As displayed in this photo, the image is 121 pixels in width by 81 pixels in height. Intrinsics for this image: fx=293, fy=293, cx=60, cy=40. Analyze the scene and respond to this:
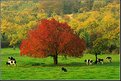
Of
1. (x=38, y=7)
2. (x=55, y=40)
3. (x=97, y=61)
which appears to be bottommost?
(x=97, y=61)

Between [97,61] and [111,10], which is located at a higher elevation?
[111,10]

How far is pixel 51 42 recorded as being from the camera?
24406 mm

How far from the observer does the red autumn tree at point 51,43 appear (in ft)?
80.2

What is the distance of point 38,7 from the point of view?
71375 millimetres

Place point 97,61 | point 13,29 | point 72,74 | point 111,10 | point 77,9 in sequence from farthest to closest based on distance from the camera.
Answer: point 77,9
point 111,10
point 13,29
point 97,61
point 72,74

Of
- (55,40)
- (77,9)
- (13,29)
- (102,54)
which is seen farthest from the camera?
(77,9)

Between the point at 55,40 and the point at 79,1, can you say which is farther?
the point at 79,1

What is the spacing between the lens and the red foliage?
24.4 m

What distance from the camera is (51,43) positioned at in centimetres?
2445

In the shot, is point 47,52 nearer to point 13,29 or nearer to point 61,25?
point 61,25

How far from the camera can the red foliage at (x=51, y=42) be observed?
2444cm

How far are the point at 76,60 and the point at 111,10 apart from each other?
32275mm

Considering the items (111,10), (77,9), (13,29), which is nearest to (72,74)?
(13,29)

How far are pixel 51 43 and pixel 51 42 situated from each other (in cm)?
10
